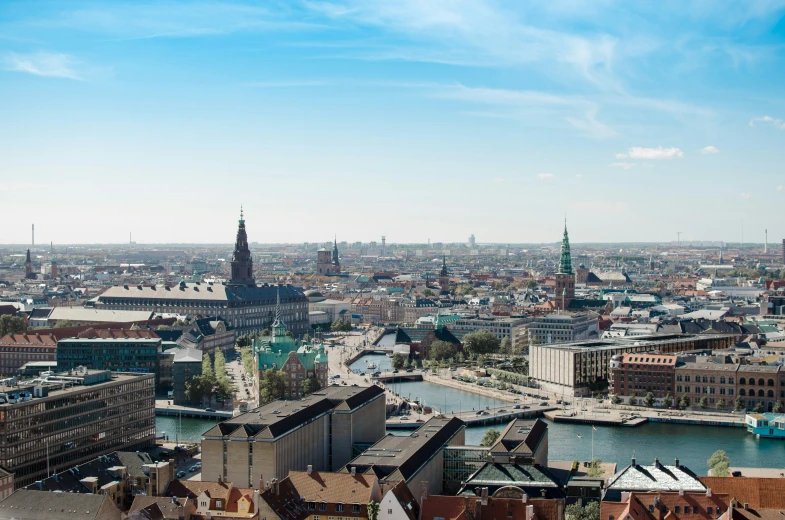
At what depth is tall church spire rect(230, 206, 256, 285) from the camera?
4035 inches

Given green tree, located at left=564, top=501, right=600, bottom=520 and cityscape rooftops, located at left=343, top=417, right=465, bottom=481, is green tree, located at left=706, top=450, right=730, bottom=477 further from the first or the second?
cityscape rooftops, located at left=343, top=417, right=465, bottom=481

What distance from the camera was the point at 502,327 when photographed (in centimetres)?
9225

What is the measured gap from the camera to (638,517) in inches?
1182

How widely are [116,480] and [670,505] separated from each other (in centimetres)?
1751

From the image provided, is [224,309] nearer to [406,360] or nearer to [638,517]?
[406,360]

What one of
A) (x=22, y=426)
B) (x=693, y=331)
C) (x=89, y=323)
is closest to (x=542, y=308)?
(x=693, y=331)

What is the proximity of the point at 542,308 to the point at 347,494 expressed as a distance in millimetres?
80233

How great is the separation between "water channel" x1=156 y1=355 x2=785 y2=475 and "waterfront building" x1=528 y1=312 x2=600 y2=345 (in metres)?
30.8

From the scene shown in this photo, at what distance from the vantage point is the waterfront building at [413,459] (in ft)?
110

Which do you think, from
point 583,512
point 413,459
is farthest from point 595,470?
point 413,459

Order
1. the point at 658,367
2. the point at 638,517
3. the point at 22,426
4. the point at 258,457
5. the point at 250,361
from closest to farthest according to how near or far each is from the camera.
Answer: the point at 638,517, the point at 258,457, the point at 22,426, the point at 658,367, the point at 250,361

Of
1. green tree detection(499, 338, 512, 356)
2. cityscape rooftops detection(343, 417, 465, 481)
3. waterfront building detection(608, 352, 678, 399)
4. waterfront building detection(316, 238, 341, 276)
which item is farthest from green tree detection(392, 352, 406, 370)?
waterfront building detection(316, 238, 341, 276)

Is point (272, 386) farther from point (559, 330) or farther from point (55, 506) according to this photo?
point (559, 330)

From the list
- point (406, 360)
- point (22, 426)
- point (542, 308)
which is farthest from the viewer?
point (542, 308)
